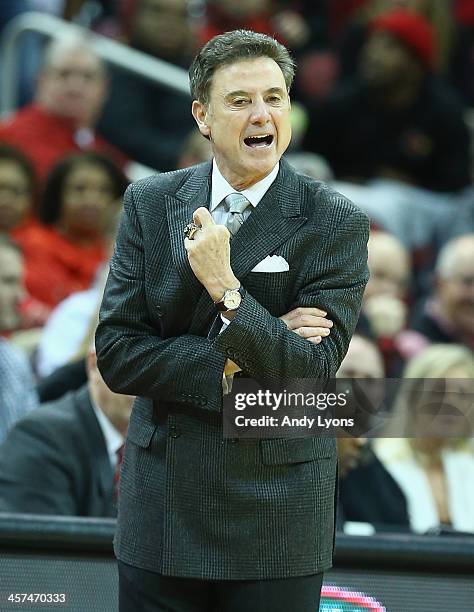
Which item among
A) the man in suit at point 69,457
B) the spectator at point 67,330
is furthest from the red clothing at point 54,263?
the man in suit at point 69,457

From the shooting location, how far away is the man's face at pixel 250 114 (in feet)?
7.30

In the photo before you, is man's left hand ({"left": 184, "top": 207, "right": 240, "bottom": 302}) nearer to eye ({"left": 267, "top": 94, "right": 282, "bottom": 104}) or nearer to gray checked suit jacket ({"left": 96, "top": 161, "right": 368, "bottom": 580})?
gray checked suit jacket ({"left": 96, "top": 161, "right": 368, "bottom": 580})

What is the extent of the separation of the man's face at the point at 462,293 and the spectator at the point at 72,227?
1.51 m

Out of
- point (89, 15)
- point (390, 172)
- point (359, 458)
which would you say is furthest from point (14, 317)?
point (89, 15)

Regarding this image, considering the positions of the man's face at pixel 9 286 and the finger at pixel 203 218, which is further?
the man's face at pixel 9 286

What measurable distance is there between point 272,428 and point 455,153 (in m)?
5.37

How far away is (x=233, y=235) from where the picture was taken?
7.34 feet

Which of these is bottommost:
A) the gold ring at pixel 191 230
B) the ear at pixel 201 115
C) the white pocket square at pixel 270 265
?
the white pocket square at pixel 270 265

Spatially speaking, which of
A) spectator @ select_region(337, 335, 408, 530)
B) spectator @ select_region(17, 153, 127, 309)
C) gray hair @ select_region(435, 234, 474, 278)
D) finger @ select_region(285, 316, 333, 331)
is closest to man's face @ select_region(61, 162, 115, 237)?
spectator @ select_region(17, 153, 127, 309)

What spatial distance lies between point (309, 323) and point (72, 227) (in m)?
3.92

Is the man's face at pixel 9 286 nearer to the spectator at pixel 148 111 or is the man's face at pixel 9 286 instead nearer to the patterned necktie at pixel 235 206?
the spectator at pixel 148 111

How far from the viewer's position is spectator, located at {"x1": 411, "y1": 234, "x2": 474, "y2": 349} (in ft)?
18.7

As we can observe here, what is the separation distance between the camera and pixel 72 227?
5992 mm

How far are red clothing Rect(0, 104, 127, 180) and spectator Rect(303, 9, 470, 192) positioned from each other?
1.37 m
